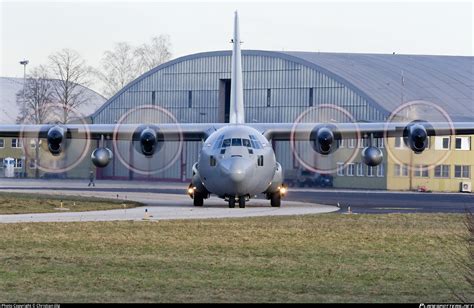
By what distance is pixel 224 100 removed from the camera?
3745 inches

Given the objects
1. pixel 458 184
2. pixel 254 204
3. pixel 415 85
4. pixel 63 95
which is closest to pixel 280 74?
pixel 415 85

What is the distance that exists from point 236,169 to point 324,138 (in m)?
7.35

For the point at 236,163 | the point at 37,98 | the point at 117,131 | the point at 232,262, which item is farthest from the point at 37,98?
the point at 232,262

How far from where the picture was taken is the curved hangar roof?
8918cm

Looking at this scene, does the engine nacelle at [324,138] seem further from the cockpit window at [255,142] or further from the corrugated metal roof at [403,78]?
the corrugated metal roof at [403,78]

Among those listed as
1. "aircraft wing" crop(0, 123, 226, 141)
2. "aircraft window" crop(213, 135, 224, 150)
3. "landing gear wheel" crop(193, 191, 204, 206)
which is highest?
"aircraft wing" crop(0, 123, 226, 141)

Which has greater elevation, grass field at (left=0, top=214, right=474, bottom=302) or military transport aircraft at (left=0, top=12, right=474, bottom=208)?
military transport aircraft at (left=0, top=12, right=474, bottom=208)

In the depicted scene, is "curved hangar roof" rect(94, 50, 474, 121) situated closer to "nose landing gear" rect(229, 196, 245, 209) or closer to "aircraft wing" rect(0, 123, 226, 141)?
"aircraft wing" rect(0, 123, 226, 141)

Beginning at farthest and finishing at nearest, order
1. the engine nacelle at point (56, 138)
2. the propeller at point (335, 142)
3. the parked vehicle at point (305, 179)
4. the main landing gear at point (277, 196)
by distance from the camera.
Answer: the parked vehicle at point (305, 179), the propeller at point (335, 142), the engine nacelle at point (56, 138), the main landing gear at point (277, 196)

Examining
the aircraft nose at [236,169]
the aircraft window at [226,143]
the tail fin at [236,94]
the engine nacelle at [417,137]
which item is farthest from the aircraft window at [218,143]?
the engine nacelle at [417,137]

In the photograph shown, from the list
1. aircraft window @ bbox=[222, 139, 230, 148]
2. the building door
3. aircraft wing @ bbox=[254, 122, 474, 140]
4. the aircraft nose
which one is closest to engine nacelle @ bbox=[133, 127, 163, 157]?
aircraft wing @ bbox=[254, 122, 474, 140]

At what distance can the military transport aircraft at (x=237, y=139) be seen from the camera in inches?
1758

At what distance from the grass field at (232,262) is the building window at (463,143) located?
154ft

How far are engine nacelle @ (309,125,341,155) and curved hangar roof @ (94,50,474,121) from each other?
3518 cm
